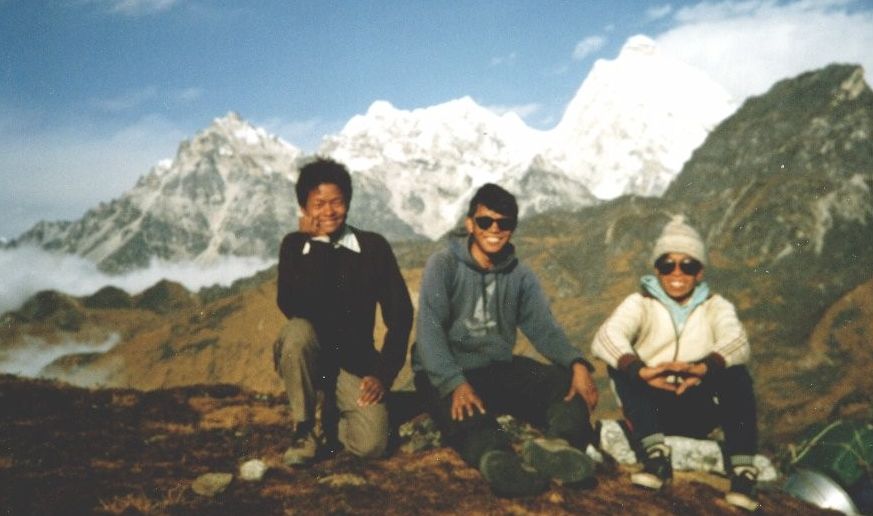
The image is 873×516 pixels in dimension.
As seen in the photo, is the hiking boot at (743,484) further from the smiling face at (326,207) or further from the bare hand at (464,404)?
the smiling face at (326,207)

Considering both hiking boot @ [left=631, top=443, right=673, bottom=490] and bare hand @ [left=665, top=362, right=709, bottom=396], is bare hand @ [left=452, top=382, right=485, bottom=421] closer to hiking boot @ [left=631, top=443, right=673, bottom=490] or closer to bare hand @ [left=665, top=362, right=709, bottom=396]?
hiking boot @ [left=631, top=443, right=673, bottom=490]

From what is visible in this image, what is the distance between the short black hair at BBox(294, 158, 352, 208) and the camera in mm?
4457

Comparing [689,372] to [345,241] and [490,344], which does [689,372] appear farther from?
[345,241]

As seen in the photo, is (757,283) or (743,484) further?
(757,283)

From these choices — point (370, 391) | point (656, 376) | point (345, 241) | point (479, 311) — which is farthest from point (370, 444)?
point (656, 376)

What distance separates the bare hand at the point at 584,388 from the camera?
404cm

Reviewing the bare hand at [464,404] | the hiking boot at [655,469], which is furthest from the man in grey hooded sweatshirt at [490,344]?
the hiking boot at [655,469]

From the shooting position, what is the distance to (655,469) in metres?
3.87

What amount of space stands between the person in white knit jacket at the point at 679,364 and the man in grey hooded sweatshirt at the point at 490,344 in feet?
1.09

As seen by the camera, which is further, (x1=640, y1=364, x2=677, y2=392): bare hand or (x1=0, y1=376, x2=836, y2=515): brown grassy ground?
(x1=640, y1=364, x2=677, y2=392): bare hand

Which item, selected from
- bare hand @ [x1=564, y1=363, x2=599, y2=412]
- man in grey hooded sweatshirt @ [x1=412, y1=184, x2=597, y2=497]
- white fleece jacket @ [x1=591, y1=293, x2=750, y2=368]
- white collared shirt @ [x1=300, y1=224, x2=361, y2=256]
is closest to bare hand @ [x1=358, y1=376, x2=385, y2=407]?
man in grey hooded sweatshirt @ [x1=412, y1=184, x2=597, y2=497]

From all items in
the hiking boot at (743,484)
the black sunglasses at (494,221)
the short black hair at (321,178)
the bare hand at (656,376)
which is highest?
the short black hair at (321,178)

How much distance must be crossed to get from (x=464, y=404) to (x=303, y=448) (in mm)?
1277

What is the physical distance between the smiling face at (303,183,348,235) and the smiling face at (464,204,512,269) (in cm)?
105
